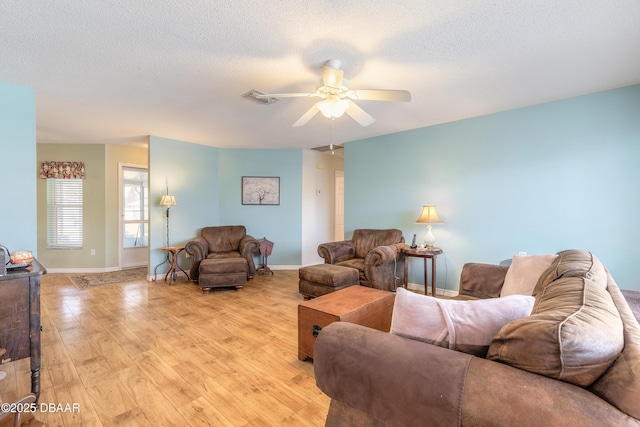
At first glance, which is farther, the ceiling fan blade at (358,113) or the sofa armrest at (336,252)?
the sofa armrest at (336,252)

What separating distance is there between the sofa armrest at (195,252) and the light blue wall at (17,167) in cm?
179

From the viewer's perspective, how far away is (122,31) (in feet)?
6.33

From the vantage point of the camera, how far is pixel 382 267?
A: 3684mm

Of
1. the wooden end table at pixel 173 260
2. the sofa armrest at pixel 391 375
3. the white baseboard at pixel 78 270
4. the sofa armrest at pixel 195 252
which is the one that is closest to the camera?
the sofa armrest at pixel 391 375

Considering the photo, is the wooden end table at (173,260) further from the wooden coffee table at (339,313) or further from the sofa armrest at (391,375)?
the sofa armrest at (391,375)

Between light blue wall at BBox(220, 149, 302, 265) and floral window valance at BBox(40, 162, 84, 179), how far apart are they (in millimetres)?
2574

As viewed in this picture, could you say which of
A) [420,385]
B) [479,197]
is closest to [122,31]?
[420,385]

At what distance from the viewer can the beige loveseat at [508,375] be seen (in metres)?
0.69

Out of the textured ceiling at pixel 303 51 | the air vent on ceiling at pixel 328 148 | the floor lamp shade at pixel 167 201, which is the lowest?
the floor lamp shade at pixel 167 201

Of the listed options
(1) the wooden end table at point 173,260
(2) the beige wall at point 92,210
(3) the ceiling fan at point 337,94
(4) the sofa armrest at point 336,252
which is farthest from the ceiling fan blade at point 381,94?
(2) the beige wall at point 92,210

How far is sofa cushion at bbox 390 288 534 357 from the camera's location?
97 cm

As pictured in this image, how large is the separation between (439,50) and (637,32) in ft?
4.26

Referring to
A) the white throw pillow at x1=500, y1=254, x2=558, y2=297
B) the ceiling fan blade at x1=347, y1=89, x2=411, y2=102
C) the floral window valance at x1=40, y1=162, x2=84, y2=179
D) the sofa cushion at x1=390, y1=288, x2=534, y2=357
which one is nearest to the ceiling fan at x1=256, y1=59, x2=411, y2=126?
the ceiling fan blade at x1=347, y1=89, x2=411, y2=102

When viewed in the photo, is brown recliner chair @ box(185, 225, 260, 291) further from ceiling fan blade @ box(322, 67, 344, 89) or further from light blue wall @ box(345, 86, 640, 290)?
ceiling fan blade @ box(322, 67, 344, 89)
